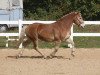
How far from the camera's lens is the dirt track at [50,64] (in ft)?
39.3

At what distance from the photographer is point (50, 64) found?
44.9ft

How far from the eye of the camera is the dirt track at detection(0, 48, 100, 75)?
11977 millimetres

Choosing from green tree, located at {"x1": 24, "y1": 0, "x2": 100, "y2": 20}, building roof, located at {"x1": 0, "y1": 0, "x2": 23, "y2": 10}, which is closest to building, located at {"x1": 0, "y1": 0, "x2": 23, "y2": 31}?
building roof, located at {"x1": 0, "y1": 0, "x2": 23, "y2": 10}

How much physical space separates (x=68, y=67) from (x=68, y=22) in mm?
2782

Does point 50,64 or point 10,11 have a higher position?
point 10,11

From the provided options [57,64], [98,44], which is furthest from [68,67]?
[98,44]

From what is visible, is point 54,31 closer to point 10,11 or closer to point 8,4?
point 10,11

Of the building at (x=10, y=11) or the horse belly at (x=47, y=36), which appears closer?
the horse belly at (x=47, y=36)

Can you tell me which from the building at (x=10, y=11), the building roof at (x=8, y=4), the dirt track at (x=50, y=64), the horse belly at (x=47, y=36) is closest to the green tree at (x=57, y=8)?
the building roof at (x=8, y=4)

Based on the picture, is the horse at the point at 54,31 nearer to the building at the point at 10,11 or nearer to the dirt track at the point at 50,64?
the dirt track at the point at 50,64

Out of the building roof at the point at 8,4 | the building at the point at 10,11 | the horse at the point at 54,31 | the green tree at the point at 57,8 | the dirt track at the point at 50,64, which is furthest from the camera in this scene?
the green tree at the point at 57,8

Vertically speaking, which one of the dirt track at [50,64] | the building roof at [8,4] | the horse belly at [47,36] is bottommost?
the dirt track at [50,64]

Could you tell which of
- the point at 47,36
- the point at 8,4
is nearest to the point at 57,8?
the point at 8,4

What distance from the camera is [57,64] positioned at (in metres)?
13.7
